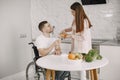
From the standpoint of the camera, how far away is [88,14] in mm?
4332

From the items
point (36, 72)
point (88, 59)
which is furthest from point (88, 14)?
point (88, 59)

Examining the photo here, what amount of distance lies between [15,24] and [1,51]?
62cm

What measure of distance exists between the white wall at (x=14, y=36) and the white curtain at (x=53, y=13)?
15cm

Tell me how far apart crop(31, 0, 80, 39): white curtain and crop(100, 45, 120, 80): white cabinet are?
1.14m

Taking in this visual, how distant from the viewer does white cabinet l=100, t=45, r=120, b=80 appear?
12.0 feet

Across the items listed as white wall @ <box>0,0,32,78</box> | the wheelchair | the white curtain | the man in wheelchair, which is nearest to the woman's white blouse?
the man in wheelchair

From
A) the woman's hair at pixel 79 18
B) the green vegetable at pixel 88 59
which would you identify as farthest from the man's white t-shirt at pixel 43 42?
the green vegetable at pixel 88 59

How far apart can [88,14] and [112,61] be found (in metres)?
1.07

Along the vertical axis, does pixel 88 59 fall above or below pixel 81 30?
below

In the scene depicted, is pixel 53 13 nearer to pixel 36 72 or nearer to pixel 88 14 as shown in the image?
pixel 88 14

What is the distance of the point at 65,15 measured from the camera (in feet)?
15.2

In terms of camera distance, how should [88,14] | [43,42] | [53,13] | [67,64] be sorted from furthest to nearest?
1. [53,13]
2. [88,14]
3. [43,42]
4. [67,64]

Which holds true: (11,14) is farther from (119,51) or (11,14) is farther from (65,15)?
(119,51)

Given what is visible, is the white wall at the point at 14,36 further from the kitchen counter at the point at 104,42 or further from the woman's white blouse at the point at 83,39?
→ the woman's white blouse at the point at 83,39
